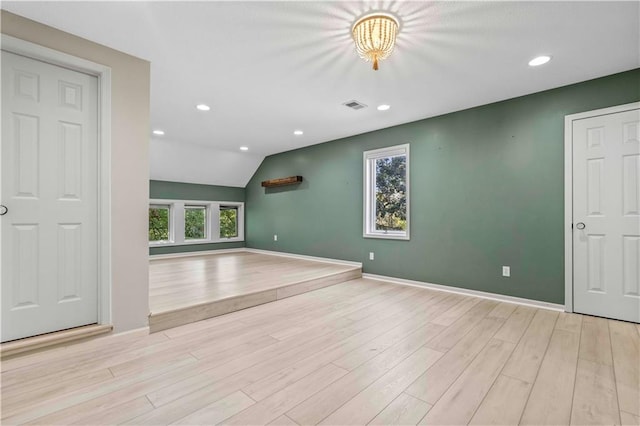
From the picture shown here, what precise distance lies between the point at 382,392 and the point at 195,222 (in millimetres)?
6321

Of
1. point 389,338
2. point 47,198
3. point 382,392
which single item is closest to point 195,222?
point 47,198

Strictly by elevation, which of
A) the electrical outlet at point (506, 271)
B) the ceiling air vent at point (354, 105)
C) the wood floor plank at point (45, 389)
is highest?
the ceiling air vent at point (354, 105)

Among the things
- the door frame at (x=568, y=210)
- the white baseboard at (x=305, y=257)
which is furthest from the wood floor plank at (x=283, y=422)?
the white baseboard at (x=305, y=257)

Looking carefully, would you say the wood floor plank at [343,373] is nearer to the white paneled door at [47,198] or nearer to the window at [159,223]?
the white paneled door at [47,198]

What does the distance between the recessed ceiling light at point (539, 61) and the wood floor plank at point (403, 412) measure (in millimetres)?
3014

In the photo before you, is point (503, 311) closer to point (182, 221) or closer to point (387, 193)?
point (387, 193)

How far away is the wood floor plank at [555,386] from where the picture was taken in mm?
1537

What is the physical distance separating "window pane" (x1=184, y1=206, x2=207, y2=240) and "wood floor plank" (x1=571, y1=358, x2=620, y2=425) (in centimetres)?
683

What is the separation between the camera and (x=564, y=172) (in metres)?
3.19

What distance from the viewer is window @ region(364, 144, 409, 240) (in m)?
4.60

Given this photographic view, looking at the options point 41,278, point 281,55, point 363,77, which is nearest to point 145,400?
point 41,278

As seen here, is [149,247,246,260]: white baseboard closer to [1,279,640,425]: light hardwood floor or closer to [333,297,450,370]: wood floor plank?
[1,279,640,425]: light hardwood floor

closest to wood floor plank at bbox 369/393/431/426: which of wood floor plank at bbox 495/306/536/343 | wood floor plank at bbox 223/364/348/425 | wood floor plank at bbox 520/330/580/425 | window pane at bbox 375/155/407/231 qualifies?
wood floor plank at bbox 223/364/348/425

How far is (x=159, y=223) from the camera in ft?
21.3
